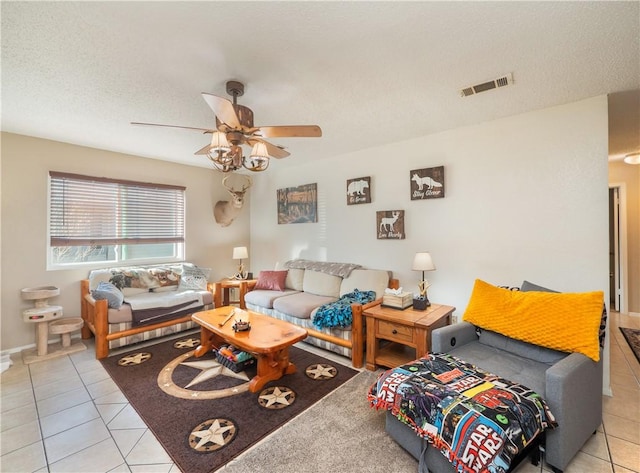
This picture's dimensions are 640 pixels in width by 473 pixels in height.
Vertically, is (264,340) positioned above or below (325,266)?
below

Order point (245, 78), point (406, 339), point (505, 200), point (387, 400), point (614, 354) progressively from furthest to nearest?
point (614, 354)
point (505, 200)
point (406, 339)
point (245, 78)
point (387, 400)

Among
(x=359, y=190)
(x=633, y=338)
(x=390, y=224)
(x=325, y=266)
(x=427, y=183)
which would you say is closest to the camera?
(x=427, y=183)

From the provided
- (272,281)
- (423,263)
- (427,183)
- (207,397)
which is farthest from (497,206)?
(207,397)

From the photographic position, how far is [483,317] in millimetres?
2186

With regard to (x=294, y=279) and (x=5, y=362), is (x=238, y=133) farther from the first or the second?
(x=5, y=362)

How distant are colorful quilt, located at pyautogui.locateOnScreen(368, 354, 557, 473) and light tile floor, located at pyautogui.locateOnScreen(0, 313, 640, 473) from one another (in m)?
0.51

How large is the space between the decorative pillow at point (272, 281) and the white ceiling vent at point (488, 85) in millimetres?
3191

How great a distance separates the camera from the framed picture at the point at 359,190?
379cm

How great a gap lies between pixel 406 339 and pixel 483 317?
25.9 inches

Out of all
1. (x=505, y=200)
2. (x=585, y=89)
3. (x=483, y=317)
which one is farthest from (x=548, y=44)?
(x=483, y=317)

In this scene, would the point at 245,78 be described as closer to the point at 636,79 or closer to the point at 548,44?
the point at 548,44

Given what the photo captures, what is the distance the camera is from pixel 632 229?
4.35m

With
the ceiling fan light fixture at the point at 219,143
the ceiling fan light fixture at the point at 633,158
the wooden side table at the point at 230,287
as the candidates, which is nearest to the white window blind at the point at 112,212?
the wooden side table at the point at 230,287

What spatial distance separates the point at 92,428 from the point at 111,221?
283cm
